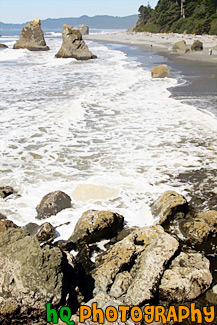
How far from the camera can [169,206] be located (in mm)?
5141

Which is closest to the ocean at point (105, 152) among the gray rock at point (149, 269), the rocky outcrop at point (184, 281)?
the gray rock at point (149, 269)

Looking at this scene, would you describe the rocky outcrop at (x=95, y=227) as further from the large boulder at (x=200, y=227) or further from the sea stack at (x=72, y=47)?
the sea stack at (x=72, y=47)

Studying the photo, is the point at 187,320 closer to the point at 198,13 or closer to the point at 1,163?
the point at 1,163

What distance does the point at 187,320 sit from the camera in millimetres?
3391

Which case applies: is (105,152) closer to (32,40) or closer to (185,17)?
(32,40)

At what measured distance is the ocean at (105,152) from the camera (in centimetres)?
598

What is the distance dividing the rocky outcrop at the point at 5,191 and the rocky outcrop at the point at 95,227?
2.02 m

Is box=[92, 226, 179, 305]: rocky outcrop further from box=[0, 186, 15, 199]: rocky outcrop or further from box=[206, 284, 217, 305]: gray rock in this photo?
box=[0, 186, 15, 199]: rocky outcrop

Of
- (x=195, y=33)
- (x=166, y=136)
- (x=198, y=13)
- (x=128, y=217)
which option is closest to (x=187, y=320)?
(x=128, y=217)

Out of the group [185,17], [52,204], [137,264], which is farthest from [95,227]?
[185,17]

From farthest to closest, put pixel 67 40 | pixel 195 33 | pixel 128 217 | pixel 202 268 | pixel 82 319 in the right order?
pixel 195 33 → pixel 67 40 → pixel 128 217 → pixel 202 268 → pixel 82 319

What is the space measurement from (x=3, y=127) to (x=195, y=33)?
51016 mm

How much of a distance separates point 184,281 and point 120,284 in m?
0.75

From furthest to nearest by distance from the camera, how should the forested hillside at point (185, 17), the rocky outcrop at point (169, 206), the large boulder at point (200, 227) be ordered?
the forested hillside at point (185, 17) → the rocky outcrop at point (169, 206) → the large boulder at point (200, 227)
